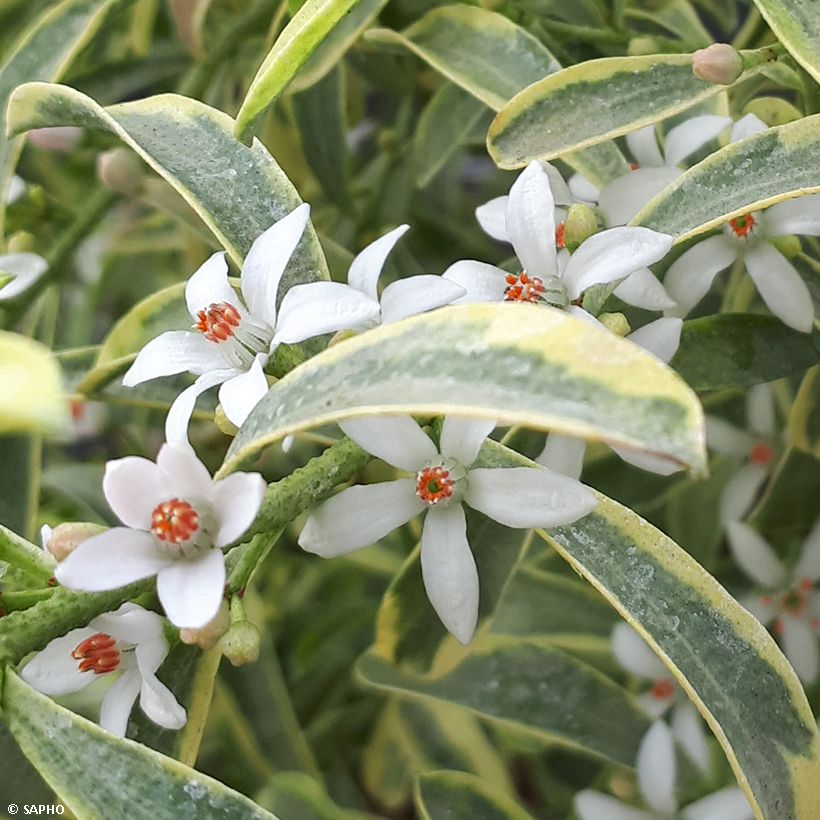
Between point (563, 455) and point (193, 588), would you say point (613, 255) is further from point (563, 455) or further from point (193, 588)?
point (193, 588)

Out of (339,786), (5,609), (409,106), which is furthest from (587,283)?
(339,786)

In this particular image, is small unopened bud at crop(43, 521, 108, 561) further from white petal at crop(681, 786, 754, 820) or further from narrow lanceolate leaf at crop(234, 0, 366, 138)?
white petal at crop(681, 786, 754, 820)

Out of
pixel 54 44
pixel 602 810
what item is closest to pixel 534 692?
pixel 602 810

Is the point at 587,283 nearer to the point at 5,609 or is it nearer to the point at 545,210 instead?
the point at 545,210

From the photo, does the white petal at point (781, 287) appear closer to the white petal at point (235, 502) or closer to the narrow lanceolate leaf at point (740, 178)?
the narrow lanceolate leaf at point (740, 178)

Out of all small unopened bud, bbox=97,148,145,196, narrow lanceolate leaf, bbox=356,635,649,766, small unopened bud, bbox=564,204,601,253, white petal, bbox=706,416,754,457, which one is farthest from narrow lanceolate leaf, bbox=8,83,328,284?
white petal, bbox=706,416,754,457
